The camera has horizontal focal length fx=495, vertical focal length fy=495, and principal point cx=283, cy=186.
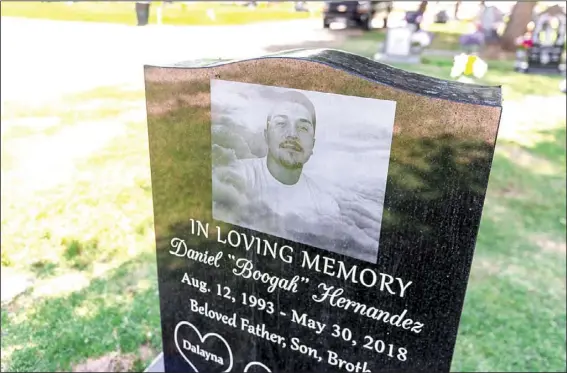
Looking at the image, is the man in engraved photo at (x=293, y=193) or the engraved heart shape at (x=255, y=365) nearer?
the man in engraved photo at (x=293, y=193)

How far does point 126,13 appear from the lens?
19203 mm

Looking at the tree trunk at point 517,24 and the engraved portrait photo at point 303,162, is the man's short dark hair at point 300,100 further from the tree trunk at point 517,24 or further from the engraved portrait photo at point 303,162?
the tree trunk at point 517,24

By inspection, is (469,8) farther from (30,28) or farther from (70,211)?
(70,211)

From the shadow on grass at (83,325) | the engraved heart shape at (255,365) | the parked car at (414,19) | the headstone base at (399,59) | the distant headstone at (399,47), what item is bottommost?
the shadow on grass at (83,325)

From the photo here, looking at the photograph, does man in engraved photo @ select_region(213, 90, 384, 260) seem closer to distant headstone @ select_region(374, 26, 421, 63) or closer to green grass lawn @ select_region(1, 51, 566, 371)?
green grass lawn @ select_region(1, 51, 566, 371)

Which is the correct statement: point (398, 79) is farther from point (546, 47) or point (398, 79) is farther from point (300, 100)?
point (546, 47)

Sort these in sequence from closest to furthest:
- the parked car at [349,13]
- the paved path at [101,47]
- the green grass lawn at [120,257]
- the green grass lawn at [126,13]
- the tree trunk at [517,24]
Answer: the green grass lawn at [120,257] < the paved path at [101,47] < the tree trunk at [517,24] < the green grass lawn at [126,13] < the parked car at [349,13]

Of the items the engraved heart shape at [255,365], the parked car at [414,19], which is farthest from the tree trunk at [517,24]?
the engraved heart shape at [255,365]

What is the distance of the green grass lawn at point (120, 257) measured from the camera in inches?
103

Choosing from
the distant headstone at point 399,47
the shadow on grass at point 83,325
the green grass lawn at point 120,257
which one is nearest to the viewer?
the shadow on grass at point 83,325

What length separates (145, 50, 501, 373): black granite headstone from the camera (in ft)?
4.66

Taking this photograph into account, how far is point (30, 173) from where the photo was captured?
15.7ft

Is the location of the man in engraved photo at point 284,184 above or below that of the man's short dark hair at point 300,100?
below

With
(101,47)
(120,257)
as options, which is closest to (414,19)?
(101,47)
